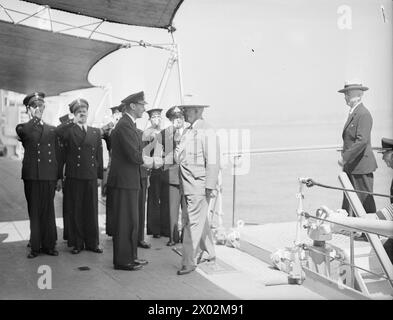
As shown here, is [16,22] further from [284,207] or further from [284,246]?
[284,207]

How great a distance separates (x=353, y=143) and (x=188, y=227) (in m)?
2.28

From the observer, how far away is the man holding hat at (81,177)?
5.22 m

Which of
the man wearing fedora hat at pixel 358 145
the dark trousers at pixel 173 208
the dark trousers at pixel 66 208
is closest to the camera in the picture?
the man wearing fedora hat at pixel 358 145

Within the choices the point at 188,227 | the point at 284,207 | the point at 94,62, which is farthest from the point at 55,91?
the point at 188,227

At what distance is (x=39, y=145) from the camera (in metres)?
4.95

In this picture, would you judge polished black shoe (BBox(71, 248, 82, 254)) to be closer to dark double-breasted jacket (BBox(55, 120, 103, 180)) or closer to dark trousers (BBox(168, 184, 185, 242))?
dark double-breasted jacket (BBox(55, 120, 103, 180))

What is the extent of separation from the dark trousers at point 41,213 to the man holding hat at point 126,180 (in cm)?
93

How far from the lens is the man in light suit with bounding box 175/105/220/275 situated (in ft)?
14.5

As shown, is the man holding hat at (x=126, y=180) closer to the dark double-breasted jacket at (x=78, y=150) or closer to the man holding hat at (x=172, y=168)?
the dark double-breasted jacket at (x=78, y=150)

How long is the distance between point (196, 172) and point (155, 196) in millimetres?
1766

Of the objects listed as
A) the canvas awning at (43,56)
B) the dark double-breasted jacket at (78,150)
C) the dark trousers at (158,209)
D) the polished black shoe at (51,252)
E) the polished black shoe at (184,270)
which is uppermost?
the canvas awning at (43,56)

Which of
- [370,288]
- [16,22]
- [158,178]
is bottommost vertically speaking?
[370,288]

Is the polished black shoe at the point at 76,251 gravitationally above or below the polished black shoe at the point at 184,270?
above

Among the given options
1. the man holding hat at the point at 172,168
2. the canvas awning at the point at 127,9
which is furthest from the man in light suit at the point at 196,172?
the canvas awning at the point at 127,9
